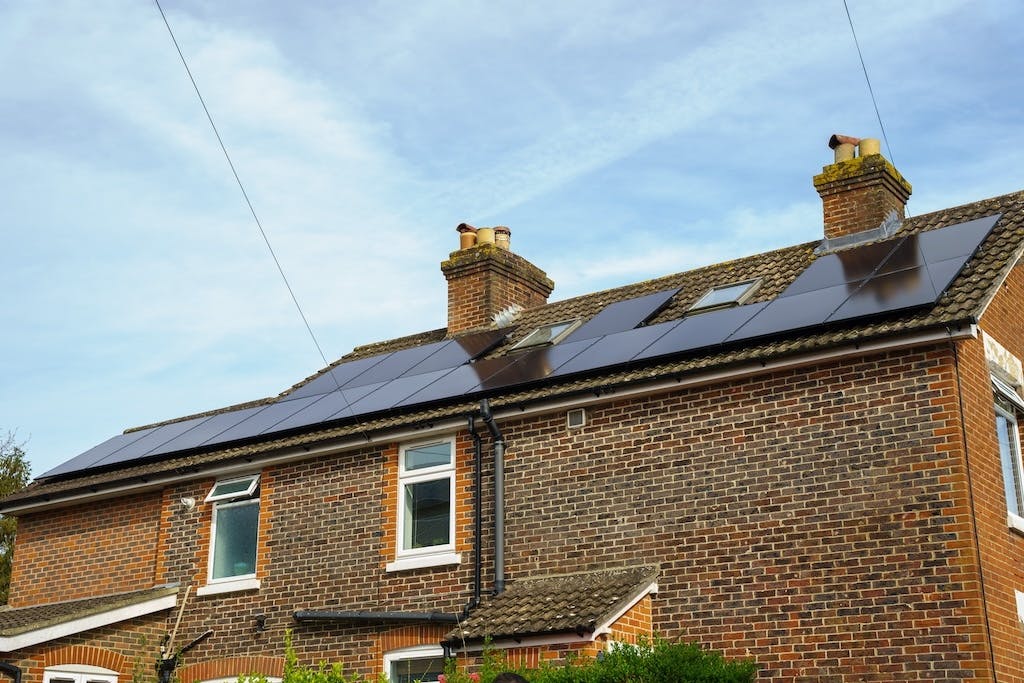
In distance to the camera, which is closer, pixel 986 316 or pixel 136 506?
pixel 986 316

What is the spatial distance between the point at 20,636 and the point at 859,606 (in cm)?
1053

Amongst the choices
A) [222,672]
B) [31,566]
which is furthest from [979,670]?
[31,566]

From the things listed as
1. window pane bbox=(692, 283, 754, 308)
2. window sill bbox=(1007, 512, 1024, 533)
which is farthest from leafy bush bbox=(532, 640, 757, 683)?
window pane bbox=(692, 283, 754, 308)

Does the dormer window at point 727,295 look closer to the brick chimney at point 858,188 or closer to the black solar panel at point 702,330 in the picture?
the black solar panel at point 702,330

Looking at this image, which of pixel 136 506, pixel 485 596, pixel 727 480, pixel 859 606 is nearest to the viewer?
pixel 859 606

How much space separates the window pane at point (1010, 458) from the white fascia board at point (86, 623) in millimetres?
11813

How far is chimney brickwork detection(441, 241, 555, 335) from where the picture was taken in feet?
72.2

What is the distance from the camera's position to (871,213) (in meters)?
18.6

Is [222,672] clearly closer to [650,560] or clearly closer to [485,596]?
[485,596]

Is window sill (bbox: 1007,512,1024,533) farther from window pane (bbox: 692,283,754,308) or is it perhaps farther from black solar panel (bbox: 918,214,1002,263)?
window pane (bbox: 692,283,754,308)

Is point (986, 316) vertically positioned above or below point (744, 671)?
above

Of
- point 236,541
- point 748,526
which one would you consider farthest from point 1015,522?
point 236,541

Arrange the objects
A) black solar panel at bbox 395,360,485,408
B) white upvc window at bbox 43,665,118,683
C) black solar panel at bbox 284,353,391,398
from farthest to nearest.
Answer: black solar panel at bbox 284,353,391,398 < black solar panel at bbox 395,360,485,408 < white upvc window at bbox 43,665,118,683

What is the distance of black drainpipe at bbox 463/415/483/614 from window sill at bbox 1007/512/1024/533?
643cm
